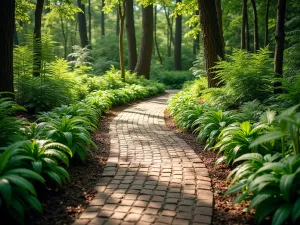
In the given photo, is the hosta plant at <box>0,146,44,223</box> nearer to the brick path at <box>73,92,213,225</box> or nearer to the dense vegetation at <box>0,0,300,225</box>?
the dense vegetation at <box>0,0,300,225</box>

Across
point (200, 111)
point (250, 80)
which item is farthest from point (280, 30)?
point (200, 111)

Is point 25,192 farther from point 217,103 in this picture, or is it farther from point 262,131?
point 217,103

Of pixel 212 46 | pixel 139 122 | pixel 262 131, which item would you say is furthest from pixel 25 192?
pixel 212 46

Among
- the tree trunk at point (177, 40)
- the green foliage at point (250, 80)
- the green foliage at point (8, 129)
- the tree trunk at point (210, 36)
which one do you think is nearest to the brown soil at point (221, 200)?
the green foliage at point (250, 80)

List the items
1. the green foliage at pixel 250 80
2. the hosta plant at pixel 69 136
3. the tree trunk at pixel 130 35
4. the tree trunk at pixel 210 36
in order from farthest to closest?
the tree trunk at pixel 130 35 < the tree trunk at pixel 210 36 < the green foliage at pixel 250 80 < the hosta plant at pixel 69 136

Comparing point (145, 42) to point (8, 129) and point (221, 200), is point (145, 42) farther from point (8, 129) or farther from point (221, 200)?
point (221, 200)

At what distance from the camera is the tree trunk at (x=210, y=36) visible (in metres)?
8.62

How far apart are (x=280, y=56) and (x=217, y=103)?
191 centimetres

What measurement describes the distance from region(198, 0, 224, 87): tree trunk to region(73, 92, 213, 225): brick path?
3358 millimetres

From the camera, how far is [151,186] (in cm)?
382

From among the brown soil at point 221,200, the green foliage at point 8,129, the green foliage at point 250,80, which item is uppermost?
the green foliage at point 250,80

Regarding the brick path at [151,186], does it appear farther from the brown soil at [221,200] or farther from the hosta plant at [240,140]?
the hosta plant at [240,140]

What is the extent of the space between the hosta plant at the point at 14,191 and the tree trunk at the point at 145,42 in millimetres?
15486

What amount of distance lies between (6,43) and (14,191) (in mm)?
4543
